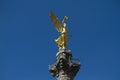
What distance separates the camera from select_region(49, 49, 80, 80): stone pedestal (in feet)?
83.2

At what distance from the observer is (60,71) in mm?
25547

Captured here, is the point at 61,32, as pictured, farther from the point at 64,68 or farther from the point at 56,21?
the point at 64,68

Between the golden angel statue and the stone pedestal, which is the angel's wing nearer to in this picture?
the golden angel statue

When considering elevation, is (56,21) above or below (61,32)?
above

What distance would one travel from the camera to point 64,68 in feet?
83.6

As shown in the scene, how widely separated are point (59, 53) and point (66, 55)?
56cm

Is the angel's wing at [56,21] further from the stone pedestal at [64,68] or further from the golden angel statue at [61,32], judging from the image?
the stone pedestal at [64,68]

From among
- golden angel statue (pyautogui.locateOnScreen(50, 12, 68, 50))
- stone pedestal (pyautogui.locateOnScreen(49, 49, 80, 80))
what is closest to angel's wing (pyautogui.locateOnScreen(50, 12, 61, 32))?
golden angel statue (pyautogui.locateOnScreen(50, 12, 68, 50))

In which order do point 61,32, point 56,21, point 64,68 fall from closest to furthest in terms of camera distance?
point 64,68
point 61,32
point 56,21

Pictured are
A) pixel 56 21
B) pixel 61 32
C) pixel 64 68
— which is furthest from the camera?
pixel 56 21

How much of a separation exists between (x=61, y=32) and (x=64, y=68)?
13.3ft

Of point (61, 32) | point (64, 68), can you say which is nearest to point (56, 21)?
point (61, 32)

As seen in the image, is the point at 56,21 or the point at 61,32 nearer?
the point at 61,32

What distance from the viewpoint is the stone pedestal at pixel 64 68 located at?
83.2 feet
